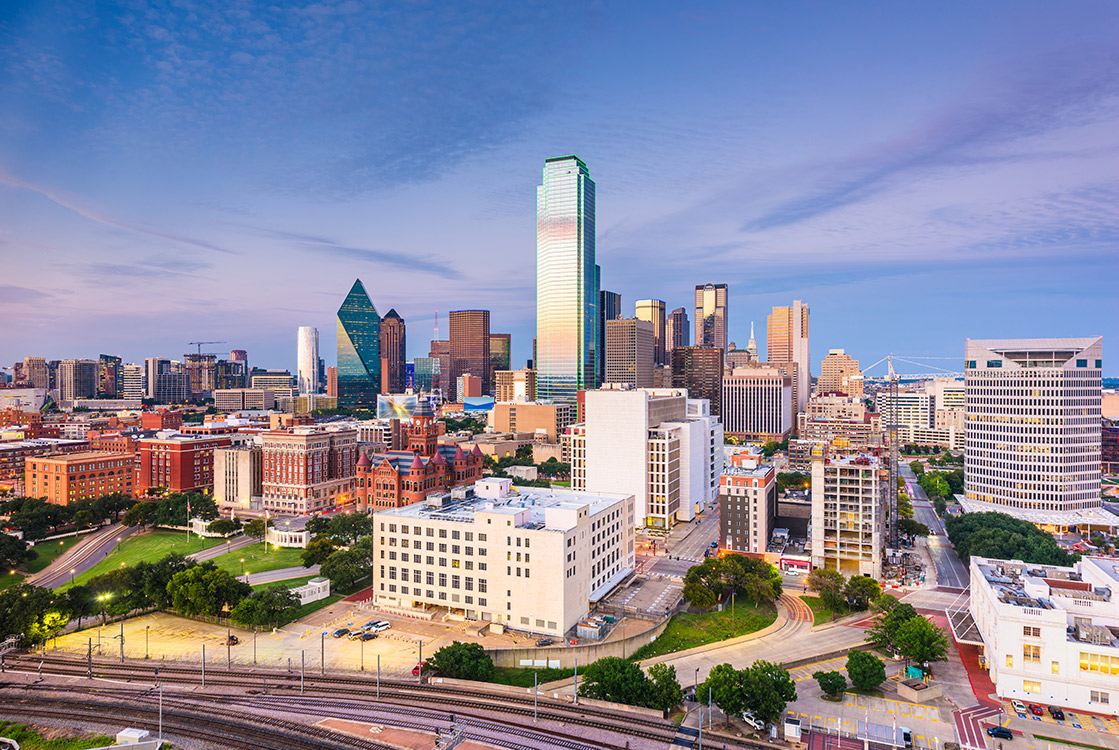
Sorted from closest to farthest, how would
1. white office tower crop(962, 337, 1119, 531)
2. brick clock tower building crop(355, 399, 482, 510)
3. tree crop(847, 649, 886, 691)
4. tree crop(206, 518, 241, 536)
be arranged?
tree crop(847, 649, 886, 691) → tree crop(206, 518, 241, 536) → white office tower crop(962, 337, 1119, 531) → brick clock tower building crop(355, 399, 482, 510)

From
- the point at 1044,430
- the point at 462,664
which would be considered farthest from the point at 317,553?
the point at 1044,430

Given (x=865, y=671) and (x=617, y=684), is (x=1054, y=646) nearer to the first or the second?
(x=865, y=671)

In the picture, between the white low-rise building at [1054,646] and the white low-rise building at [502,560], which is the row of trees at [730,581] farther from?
the white low-rise building at [1054,646]

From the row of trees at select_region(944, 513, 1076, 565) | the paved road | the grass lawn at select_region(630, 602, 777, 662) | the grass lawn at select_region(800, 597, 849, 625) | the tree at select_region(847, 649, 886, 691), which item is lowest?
the paved road

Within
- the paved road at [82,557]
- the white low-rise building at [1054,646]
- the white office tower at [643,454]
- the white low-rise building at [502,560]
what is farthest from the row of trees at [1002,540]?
the paved road at [82,557]

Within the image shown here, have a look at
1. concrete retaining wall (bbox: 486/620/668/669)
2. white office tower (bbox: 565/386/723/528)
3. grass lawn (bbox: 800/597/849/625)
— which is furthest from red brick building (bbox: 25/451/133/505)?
grass lawn (bbox: 800/597/849/625)

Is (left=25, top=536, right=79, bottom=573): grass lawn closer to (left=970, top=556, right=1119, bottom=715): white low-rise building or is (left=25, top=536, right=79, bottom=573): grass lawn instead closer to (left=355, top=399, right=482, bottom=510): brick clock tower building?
(left=355, top=399, right=482, bottom=510): brick clock tower building
